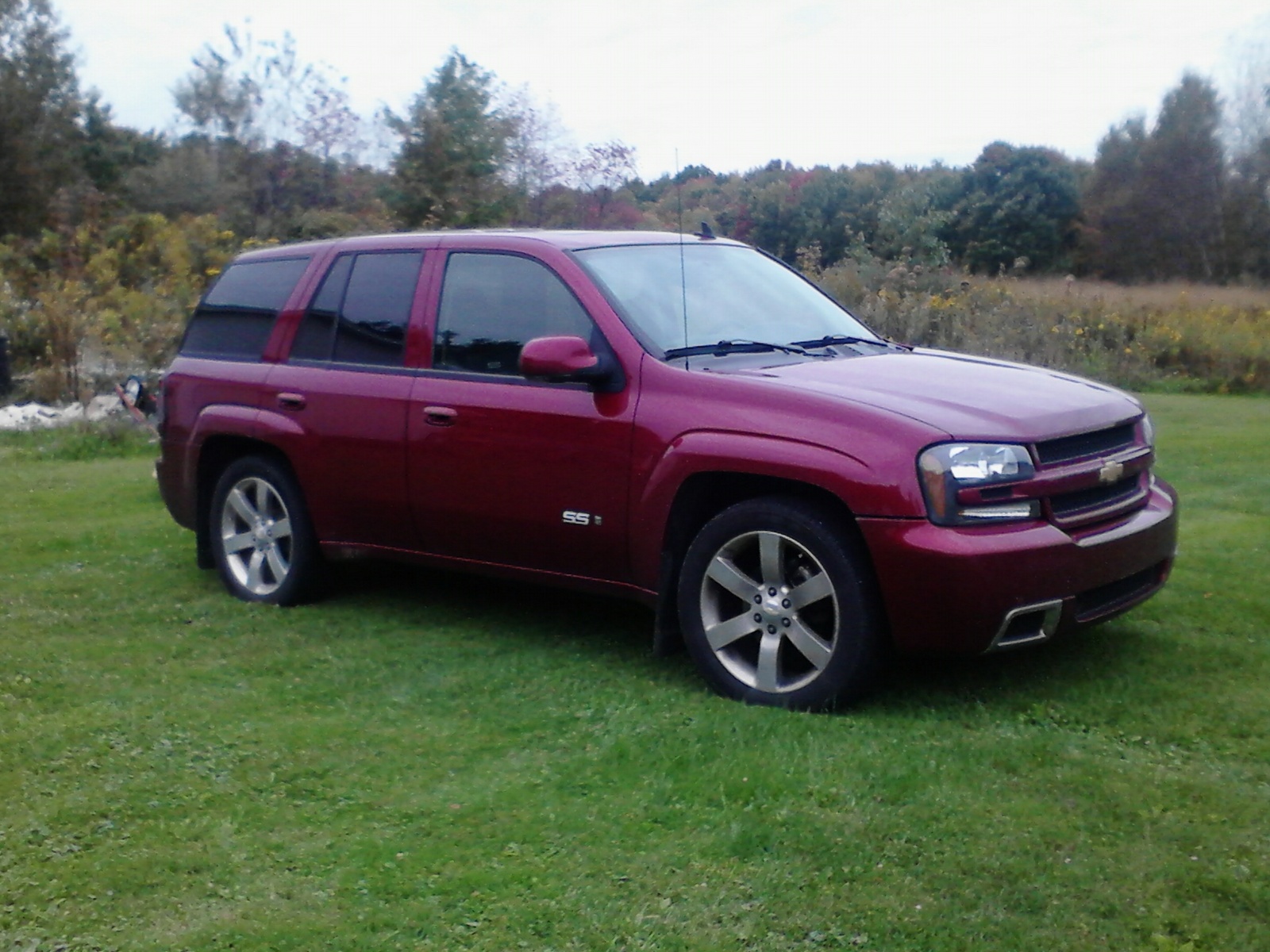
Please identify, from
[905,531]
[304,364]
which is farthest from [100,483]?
[905,531]

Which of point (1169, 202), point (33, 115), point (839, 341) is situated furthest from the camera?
point (1169, 202)

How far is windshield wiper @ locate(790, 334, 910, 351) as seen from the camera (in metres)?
5.71

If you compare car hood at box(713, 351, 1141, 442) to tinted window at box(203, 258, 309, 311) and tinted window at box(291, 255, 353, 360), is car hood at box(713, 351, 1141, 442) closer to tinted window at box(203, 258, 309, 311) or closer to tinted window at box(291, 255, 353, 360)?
tinted window at box(291, 255, 353, 360)

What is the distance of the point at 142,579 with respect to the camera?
24.3ft

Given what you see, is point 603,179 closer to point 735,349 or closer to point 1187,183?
point 735,349

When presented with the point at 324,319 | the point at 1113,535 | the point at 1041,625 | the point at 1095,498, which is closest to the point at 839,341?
the point at 1095,498

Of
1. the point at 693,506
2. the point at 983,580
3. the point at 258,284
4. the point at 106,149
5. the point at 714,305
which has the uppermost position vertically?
the point at 106,149

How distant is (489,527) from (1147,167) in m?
39.3

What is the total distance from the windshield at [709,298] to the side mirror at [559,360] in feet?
0.92

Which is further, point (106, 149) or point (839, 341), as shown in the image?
point (106, 149)

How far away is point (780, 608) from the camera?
15.8ft

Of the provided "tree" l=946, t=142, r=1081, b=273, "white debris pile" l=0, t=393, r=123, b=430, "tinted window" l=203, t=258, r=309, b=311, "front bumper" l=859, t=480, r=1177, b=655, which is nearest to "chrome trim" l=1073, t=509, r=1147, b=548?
"front bumper" l=859, t=480, r=1177, b=655

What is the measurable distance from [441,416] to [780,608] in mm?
1779

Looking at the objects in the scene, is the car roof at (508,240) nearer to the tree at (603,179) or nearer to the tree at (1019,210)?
the tree at (603,179)
